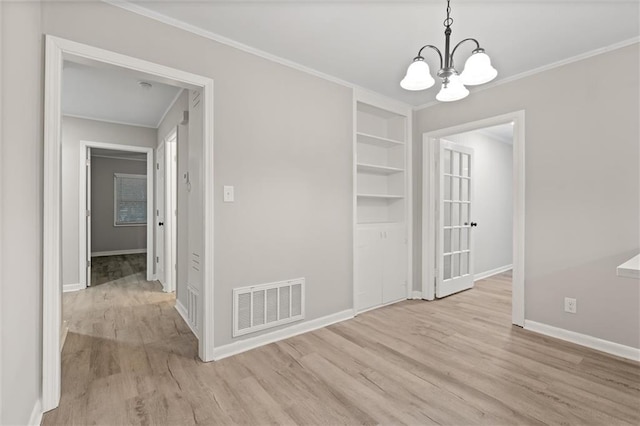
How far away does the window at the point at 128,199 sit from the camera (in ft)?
25.4

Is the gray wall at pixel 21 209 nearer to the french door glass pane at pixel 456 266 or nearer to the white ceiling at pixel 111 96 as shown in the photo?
the white ceiling at pixel 111 96

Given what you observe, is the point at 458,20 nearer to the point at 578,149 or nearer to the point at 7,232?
the point at 578,149

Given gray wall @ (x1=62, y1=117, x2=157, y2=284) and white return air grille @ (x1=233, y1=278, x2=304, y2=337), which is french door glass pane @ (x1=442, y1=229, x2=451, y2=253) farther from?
gray wall @ (x1=62, y1=117, x2=157, y2=284)

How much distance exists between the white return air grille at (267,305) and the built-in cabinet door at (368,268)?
808mm

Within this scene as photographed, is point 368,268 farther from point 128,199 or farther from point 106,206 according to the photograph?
point 106,206

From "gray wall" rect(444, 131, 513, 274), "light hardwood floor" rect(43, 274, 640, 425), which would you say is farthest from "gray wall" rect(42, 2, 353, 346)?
"gray wall" rect(444, 131, 513, 274)

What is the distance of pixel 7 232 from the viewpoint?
48.4 inches

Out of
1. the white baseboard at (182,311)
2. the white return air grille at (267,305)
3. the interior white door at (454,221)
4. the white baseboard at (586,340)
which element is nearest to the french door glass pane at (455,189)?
the interior white door at (454,221)

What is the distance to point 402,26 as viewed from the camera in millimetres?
2234

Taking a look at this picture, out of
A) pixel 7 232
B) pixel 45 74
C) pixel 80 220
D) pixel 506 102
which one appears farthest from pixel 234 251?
pixel 80 220

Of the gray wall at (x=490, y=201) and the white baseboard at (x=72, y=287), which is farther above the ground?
the gray wall at (x=490, y=201)

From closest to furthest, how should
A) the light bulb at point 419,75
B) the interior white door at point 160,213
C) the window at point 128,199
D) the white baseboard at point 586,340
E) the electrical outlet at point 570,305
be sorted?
the light bulb at point 419,75 < the white baseboard at point 586,340 < the electrical outlet at point 570,305 < the interior white door at point 160,213 < the window at point 128,199

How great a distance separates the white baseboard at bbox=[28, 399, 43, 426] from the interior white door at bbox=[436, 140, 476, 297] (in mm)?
3731

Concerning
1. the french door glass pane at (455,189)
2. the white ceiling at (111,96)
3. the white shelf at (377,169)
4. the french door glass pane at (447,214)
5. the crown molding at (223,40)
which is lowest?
the french door glass pane at (447,214)
